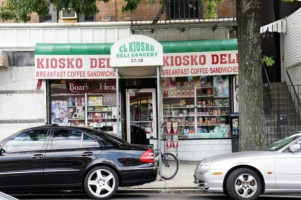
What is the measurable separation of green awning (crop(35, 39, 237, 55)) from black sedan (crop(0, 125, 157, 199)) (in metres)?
5.23

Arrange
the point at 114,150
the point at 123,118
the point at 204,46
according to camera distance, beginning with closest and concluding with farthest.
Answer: the point at 114,150 < the point at 204,46 < the point at 123,118

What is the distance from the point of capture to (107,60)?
13.9m

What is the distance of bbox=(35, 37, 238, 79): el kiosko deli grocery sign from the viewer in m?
13.6

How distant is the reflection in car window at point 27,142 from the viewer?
348 inches

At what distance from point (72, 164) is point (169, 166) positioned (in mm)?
3375

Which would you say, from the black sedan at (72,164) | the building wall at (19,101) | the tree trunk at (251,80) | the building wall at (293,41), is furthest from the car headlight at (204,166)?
the building wall at (293,41)

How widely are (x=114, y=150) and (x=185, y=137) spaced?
5.84m

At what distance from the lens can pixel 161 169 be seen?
11.1m

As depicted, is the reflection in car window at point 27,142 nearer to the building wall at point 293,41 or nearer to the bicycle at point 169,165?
the bicycle at point 169,165

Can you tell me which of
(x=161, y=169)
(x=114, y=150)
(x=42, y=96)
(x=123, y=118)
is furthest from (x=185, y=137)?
(x=114, y=150)

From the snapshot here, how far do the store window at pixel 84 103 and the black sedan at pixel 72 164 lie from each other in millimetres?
5552

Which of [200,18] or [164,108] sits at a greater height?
[200,18]

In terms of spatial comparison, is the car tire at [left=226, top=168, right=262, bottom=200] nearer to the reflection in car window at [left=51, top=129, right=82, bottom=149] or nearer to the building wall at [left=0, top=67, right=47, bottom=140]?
the reflection in car window at [left=51, top=129, right=82, bottom=149]

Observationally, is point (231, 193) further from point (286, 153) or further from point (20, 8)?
point (20, 8)
